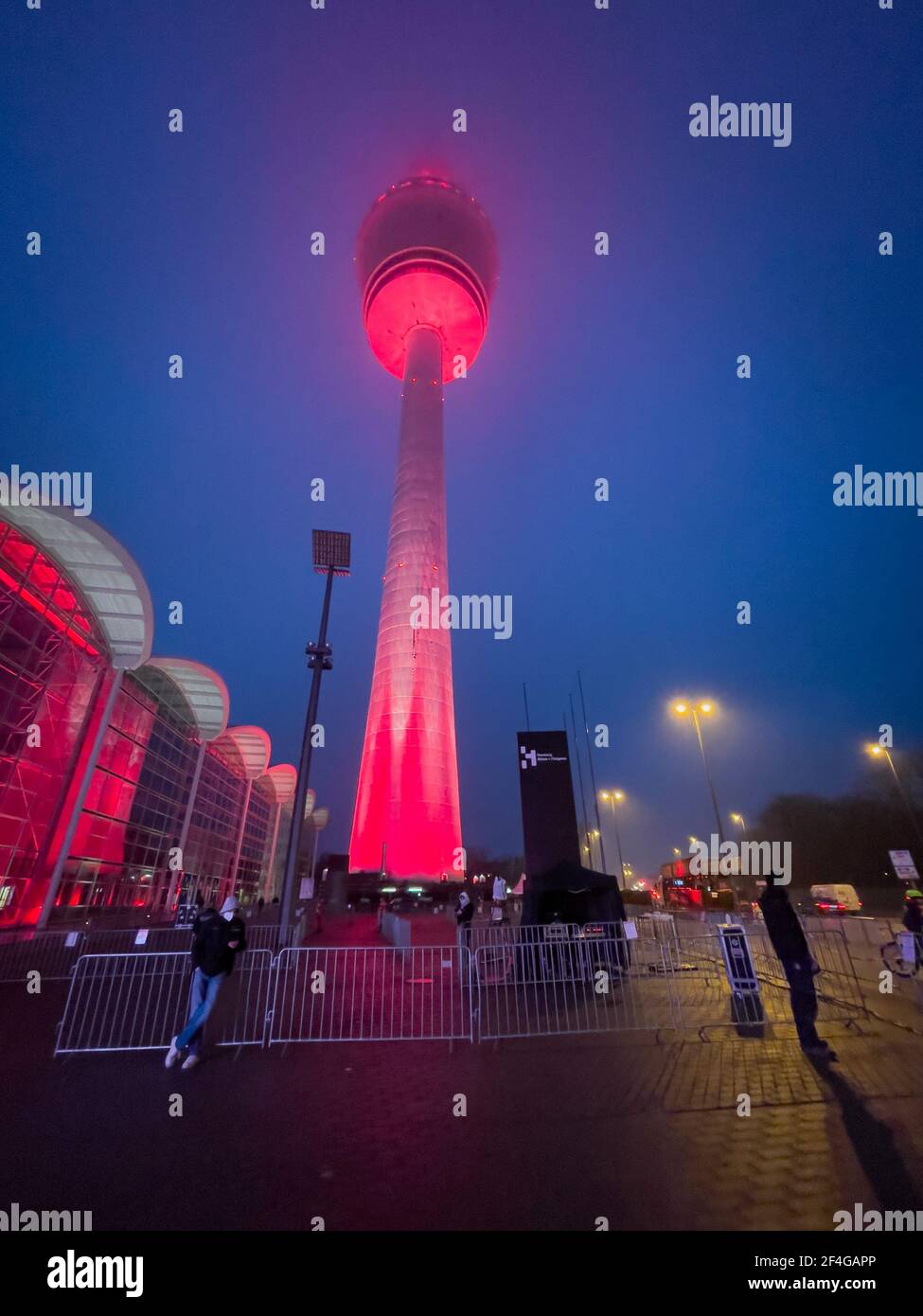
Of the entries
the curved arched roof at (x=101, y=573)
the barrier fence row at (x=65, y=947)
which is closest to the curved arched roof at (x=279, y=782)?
the curved arched roof at (x=101, y=573)

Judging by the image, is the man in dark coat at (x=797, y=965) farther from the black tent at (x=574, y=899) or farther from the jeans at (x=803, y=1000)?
the black tent at (x=574, y=899)

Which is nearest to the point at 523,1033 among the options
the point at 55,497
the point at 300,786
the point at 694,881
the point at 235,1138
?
the point at 235,1138

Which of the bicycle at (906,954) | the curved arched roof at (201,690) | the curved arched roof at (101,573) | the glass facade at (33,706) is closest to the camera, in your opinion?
the bicycle at (906,954)

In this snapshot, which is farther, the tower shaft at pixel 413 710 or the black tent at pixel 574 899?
the tower shaft at pixel 413 710

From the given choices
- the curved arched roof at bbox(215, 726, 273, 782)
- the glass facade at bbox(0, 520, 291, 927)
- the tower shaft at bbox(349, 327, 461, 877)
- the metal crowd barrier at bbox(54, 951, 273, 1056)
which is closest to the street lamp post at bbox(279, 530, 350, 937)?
the metal crowd barrier at bbox(54, 951, 273, 1056)

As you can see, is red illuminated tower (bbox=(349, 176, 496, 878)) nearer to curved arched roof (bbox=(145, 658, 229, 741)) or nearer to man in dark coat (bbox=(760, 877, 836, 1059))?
curved arched roof (bbox=(145, 658, 229, 741))

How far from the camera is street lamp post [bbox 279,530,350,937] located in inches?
509

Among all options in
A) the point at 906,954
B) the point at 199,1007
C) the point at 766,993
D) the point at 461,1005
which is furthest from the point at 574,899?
the point at 199,1007

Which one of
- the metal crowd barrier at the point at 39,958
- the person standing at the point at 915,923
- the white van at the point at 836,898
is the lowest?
the metal crowd barrier at the point at 39,958

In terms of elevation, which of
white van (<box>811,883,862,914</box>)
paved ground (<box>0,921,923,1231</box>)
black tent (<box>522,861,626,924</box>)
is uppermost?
white van (<box>811,883,862,914</box>)

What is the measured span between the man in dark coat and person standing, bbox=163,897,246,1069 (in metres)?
7.09

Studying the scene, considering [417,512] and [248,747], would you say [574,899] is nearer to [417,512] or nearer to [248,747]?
[417,512]

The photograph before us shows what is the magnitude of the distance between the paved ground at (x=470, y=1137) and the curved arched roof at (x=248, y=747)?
147ft

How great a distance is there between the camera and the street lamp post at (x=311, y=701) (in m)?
12.9
